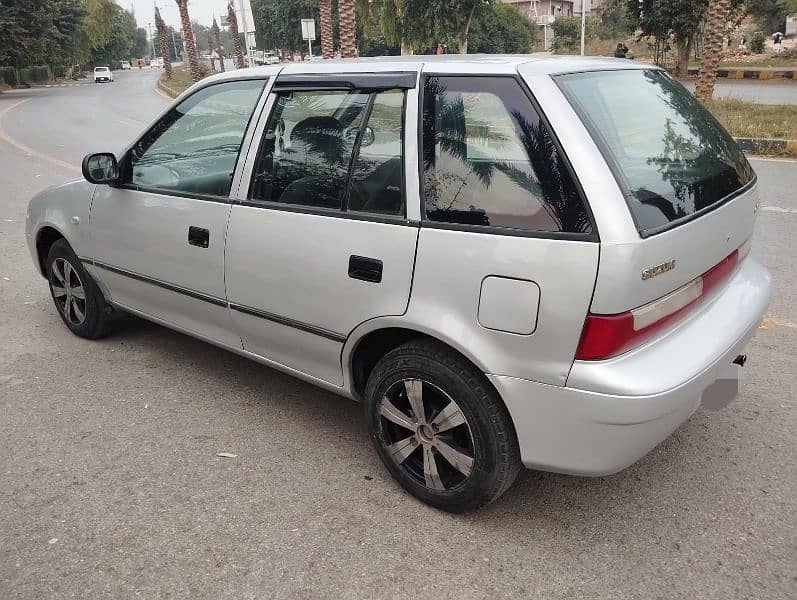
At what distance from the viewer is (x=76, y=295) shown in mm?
4480

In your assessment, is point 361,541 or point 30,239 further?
point 30,239

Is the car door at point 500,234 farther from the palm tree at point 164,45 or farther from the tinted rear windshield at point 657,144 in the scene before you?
the palm tree at point 164,45

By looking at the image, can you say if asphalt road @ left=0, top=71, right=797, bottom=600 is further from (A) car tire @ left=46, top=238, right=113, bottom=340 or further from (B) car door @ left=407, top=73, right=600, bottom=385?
(B) car door @ left=407, top=73, right=600, bottom=385

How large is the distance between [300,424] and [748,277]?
222 cm

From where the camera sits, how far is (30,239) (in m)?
4.71

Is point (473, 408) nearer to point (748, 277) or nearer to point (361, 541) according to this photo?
point (361, 541)

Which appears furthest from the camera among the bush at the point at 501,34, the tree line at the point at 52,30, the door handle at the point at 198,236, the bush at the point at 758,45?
the bush at the point at 501,34

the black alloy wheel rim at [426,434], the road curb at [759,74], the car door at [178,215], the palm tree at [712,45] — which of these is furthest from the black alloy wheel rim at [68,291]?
the road curb at [759,74]

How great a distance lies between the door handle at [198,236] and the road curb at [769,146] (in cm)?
1032

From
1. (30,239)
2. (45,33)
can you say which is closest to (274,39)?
(45,33)

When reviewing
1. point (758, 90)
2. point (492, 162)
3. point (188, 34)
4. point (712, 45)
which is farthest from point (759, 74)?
point (492, 162)

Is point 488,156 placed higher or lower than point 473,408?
higher

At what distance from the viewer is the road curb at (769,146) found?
1102cm

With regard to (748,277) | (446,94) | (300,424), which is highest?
(446,94)
